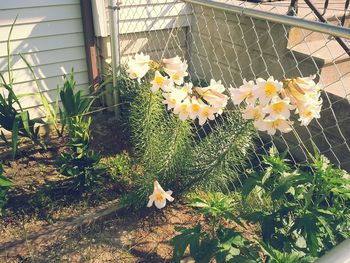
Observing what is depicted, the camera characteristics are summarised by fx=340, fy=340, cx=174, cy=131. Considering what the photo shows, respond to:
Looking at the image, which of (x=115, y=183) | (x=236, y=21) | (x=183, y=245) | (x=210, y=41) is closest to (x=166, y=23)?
(x=210, y=41)

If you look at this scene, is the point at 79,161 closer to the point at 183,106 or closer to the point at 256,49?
the point at 183,106

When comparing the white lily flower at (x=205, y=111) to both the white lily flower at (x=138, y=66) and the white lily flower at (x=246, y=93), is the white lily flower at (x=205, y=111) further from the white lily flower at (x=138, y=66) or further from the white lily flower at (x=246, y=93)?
the white lily flower at (x=138, y=66)

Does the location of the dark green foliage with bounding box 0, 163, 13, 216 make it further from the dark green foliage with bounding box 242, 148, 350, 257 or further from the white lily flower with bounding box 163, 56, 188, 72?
the dark green foliage with bounding box 242, 148, 350, 257

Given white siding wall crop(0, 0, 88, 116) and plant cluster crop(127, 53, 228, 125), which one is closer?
plant cluster crop(127, 53, 228, 125)

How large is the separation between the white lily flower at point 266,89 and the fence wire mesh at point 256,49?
1215mm

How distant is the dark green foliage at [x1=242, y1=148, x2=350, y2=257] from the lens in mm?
1390

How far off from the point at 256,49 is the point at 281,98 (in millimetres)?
1755

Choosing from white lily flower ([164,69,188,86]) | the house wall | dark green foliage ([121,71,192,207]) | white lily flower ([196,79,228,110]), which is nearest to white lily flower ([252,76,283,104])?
Answer: white lily flower ([196,79,228,110])

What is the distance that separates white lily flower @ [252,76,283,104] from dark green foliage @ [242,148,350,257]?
0.38 metres

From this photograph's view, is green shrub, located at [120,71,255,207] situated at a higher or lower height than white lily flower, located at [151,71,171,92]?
lower

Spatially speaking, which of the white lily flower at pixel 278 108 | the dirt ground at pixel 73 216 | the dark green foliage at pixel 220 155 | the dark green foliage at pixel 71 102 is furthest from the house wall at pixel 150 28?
the white lily flower at pixel 278 108

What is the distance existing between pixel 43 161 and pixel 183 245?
168 centimetres

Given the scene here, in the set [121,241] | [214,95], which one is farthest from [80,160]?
[214,95]

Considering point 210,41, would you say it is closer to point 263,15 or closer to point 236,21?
point 236,21
